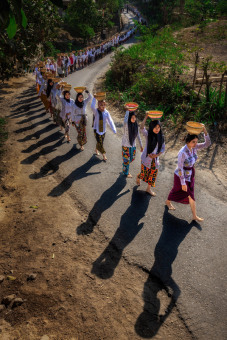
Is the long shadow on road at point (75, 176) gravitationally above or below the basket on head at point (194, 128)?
below

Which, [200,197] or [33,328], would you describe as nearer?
[33,328]

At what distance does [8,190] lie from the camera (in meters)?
5.82

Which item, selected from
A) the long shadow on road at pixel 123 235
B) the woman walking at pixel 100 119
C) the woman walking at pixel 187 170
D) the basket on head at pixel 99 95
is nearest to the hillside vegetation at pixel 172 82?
the woman walking at pixel 100 119

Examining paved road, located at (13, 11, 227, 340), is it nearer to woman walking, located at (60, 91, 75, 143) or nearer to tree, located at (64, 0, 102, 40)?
woman walking, located at (60, 91, 75, 143)

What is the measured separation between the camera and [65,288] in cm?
362

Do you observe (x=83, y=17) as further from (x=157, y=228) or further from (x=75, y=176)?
(x=157, y=228)

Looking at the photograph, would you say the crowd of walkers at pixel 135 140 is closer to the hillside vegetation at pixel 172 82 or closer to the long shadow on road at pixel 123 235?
the long shadow on road at pixel 123 235

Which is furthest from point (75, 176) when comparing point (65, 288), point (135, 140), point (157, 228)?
point (65, 288)

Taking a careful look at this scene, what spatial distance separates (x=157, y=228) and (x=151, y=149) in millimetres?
1592

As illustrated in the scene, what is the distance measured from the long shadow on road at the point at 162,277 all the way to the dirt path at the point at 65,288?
1cm

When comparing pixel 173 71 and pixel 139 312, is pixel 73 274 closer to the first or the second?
pixel 139 312

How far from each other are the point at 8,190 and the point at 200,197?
440 centimetres

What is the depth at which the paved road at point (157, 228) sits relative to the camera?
11.7 feet

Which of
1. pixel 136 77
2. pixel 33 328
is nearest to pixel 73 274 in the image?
pixel 33 328
